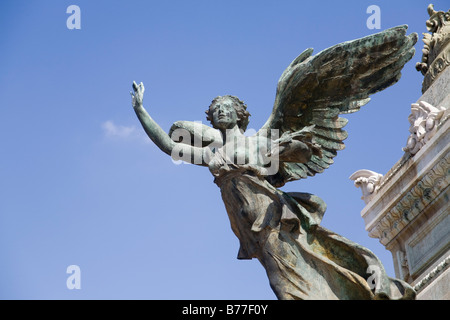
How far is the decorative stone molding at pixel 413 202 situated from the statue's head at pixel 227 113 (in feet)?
8.70

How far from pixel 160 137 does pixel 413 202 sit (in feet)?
12.5

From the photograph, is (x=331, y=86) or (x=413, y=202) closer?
(x=331, y=86)

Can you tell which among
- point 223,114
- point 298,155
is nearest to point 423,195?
point 298,155

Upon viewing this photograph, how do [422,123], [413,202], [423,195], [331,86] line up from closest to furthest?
1. [331,86]
2. [423,195]
3. [413,202]
4. [422,123]

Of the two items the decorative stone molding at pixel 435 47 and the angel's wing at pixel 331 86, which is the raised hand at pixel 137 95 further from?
the decorative stone molding at pixel 435 47

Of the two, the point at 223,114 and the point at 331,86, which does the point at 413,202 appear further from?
the point at 223,114

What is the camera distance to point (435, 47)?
15.5 m

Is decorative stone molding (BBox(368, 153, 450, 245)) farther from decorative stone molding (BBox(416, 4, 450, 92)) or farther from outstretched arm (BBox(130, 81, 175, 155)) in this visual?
outstretched arm (BBox(130, 81, 175, 155))

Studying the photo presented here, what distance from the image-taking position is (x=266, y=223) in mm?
11984

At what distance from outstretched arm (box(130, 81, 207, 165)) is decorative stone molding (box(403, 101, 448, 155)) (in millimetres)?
3301

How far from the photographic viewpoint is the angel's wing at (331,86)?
42.0 feet

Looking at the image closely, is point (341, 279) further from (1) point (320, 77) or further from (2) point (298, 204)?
(1) point (320, 77)

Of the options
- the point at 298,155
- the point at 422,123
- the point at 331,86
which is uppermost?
the point at 331,86

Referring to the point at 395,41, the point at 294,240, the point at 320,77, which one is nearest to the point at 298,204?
the point at 294,240
